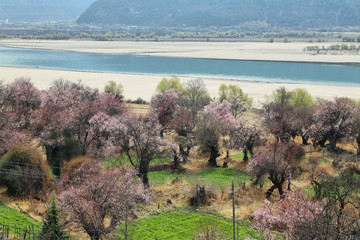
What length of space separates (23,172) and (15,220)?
195 inches

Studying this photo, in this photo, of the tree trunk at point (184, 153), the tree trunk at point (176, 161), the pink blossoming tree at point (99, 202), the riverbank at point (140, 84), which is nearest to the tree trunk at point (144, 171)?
the tree trunk at point (176, 161)

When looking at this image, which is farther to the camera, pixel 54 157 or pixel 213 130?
pixel 213 130

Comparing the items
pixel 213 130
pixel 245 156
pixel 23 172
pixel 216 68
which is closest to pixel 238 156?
pixel 245 156

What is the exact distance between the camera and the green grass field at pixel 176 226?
23.9 m

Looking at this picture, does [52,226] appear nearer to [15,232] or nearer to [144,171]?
[15,232]

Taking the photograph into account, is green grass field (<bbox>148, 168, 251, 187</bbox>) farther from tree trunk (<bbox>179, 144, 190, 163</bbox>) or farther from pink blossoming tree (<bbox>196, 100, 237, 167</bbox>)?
tree trunk (<bbox>179, 144, 190, 163</bbox>)

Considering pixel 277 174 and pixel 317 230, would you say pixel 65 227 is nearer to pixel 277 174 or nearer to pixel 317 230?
pixel 317 230

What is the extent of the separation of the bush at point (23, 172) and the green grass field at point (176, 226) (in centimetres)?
841

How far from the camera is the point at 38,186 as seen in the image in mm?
29672

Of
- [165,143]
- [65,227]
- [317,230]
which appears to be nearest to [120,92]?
[165,143]

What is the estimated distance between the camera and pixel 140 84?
85625 millimetres

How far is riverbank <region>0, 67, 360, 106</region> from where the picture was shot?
74500 millimetres

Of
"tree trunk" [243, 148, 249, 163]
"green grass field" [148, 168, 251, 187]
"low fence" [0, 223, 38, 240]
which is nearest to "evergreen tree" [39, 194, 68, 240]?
"low fence" [0, 223, 38, 240]

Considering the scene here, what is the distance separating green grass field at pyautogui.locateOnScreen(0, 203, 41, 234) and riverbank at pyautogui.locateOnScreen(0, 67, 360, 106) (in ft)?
150
